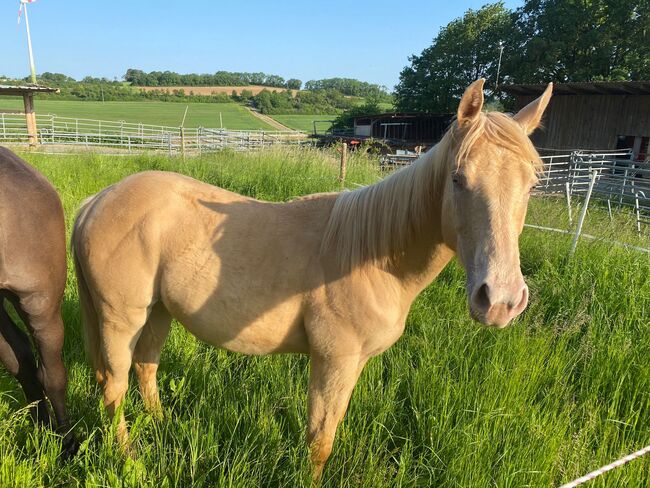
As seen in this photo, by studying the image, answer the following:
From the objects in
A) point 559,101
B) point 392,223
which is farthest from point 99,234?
point 559,101

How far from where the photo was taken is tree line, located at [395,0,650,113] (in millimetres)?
26078

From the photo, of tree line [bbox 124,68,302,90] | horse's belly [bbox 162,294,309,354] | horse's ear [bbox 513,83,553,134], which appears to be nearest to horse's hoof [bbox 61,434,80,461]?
horse's belly [bbox 162,294,309,354]

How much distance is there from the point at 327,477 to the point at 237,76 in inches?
4406

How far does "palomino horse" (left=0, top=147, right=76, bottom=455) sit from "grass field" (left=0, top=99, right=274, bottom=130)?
4714 centimetres

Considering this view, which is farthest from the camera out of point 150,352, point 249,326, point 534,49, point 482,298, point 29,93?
point 534,49

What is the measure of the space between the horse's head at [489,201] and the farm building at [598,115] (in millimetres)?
19216

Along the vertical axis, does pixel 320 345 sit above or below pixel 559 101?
below

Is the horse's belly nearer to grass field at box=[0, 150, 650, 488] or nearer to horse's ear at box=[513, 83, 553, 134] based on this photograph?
grass field at box=[0, 150, 650, 488]

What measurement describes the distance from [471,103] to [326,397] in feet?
4.81

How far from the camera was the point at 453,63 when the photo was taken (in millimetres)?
38062

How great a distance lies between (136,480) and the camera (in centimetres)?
178

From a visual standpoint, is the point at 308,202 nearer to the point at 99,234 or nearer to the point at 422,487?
the point at 99,234

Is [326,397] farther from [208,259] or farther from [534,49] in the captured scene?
[534,49]

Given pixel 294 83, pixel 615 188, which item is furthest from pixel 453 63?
pixel 294 83
